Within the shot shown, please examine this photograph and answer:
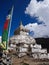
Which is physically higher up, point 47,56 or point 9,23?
point 9,23

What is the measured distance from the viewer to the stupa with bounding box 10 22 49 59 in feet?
160

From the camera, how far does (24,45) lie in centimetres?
5284

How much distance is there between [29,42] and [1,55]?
631 inches

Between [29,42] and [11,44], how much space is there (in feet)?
16.3

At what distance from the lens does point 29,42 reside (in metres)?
55.3

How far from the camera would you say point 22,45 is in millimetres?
53031

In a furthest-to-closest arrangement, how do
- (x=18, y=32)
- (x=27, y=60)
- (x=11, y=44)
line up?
1. (x=18, y=32)
2. (x=11, y=44)
3. (x=27, y=60)

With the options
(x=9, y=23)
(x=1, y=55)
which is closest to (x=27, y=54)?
(x=1, y=55)

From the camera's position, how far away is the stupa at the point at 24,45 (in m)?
48.9

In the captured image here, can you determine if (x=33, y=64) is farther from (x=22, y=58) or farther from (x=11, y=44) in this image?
(x=11, y=44)

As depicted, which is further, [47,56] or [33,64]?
[47,56]

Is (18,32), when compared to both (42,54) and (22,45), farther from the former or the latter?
(42,54)

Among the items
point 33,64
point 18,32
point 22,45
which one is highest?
point 18,32

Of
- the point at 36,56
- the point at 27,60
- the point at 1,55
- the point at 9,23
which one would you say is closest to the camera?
the point at 9,23
